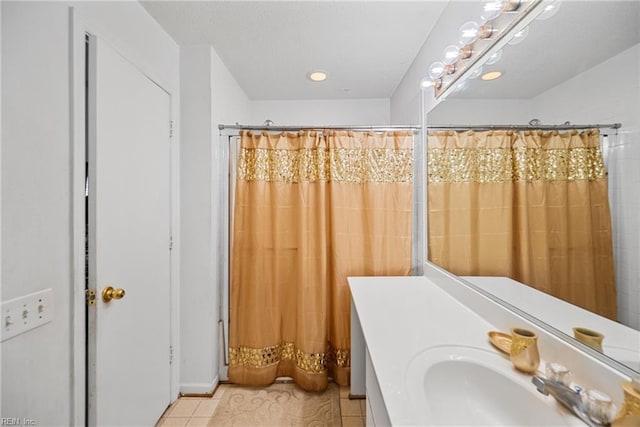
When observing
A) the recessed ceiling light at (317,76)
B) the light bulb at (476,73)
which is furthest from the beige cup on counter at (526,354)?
the recessed ceiling light at (317,76)

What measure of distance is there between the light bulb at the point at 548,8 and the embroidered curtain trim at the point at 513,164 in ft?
1.40

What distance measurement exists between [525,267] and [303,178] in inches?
52.4

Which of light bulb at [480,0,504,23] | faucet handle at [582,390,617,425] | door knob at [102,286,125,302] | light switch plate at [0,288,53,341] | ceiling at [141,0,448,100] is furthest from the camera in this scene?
ceiling at [141,0,448,100]

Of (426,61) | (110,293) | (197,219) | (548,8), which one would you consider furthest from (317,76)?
(110,293)

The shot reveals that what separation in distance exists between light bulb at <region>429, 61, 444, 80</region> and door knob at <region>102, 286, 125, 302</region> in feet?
6.64

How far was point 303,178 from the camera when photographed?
1.84 metres

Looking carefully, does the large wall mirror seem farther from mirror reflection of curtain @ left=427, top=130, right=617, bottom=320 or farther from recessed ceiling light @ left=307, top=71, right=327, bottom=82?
recessed ceiling light @ left=307, top=71, right=327, bottom=82

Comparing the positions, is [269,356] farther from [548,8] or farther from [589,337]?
[548,8]

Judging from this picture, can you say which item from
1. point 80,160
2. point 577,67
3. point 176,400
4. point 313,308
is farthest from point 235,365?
point 577,67

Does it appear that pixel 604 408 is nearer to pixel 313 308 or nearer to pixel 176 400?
pixel 313 308

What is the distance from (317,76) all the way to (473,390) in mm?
2287

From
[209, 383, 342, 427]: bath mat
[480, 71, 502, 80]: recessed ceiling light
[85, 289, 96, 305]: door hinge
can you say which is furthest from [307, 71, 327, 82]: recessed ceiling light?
[209, 383, 342, 427]: bath mat

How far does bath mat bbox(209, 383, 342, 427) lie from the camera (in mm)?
1582

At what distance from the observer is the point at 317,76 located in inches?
86.8
